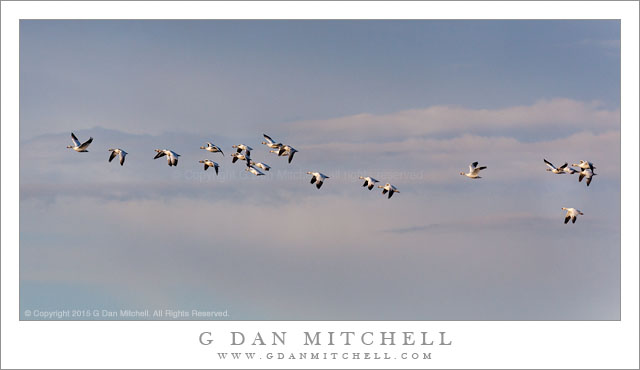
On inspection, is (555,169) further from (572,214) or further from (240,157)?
(240,157)

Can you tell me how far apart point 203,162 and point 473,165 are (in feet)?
48.4

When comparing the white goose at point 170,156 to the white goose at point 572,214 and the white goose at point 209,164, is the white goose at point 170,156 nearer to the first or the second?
the white goose at point 209,164

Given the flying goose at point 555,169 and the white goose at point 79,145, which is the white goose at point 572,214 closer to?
the flying goose at point 555,169

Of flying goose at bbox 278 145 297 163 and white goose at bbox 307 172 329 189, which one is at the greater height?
flying goose at bbox 278 145 297 163

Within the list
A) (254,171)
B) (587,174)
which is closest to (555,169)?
(587,174)

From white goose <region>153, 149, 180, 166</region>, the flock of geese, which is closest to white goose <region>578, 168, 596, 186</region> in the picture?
the flock of geese

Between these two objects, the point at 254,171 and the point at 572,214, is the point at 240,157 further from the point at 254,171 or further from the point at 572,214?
the point at 572,214

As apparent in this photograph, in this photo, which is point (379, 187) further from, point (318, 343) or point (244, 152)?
point (318, 343)

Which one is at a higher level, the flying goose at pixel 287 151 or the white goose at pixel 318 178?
the flying goose at pixel 287 151

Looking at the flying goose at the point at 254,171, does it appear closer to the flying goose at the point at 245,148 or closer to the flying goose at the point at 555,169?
the flying goose at the point at 245,148

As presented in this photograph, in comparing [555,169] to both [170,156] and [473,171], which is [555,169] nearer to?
[473,171]

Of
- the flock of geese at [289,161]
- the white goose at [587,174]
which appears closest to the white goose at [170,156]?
the flock of geese at [289,161]

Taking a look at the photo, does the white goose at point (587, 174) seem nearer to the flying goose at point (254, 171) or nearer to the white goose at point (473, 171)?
the white goose at point (473, 171)

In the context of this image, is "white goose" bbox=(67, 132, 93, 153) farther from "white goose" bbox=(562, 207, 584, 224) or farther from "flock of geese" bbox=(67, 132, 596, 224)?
"white goose" bbox=(562, 207, 584, 224)
